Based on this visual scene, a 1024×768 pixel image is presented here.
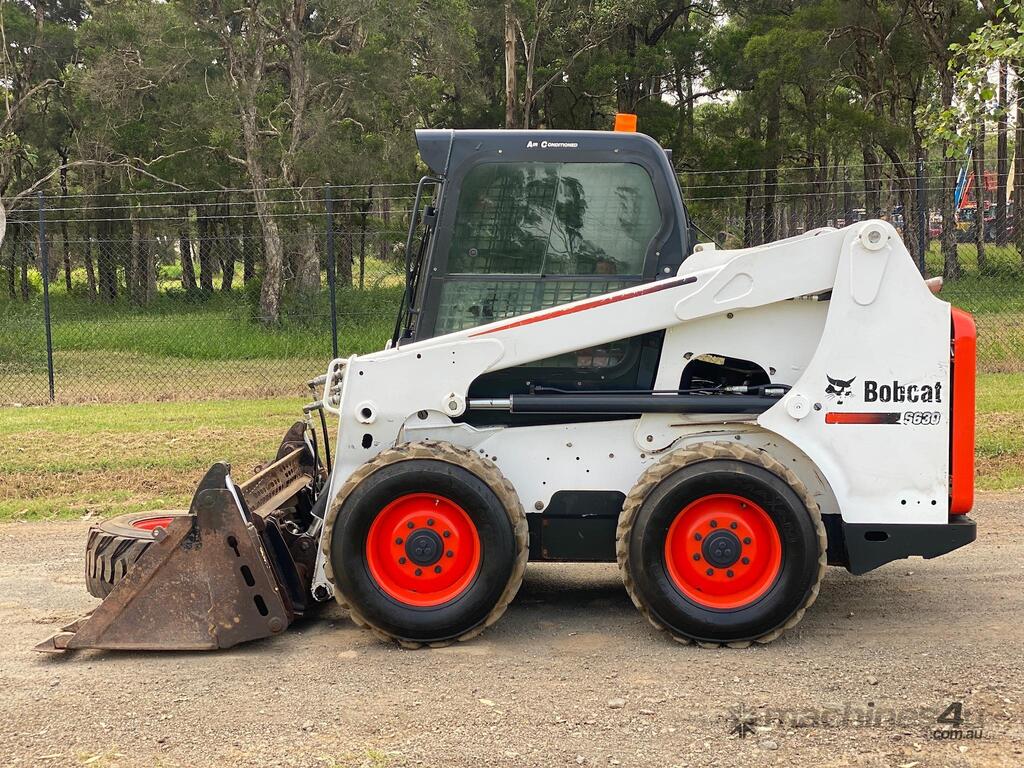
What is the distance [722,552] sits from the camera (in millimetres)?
5199

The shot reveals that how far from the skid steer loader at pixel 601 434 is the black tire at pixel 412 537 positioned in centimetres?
1

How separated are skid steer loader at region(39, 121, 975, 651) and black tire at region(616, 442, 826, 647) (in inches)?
0.4

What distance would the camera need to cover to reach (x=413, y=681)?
488 cm

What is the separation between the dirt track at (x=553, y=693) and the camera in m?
4.12

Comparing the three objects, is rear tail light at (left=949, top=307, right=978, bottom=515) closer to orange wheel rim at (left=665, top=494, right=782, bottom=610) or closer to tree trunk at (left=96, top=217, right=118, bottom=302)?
orange wheel rim at (left=665, top=494, right=782, bottom=610)

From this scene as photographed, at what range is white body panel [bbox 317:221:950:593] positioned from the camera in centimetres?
521

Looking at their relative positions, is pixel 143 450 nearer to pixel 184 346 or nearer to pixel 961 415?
pixel 961 415

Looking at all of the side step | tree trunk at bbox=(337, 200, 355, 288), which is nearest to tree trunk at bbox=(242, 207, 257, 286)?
tree trunk at bbox=(337, 200, 355, 288)

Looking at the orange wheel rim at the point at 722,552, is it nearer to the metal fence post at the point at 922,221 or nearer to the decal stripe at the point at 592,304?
the decal stripe at the point at 592,304

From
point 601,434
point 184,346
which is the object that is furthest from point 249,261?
point 601,434

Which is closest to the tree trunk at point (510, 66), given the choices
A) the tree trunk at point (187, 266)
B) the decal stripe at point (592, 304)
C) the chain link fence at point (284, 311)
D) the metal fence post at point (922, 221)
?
the chain link fence at point (284, 311)

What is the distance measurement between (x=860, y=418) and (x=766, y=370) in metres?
0.50

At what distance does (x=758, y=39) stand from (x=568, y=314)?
→ 25.5m

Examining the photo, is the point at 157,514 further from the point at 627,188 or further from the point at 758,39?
the point at 758,39
